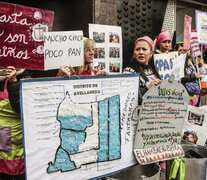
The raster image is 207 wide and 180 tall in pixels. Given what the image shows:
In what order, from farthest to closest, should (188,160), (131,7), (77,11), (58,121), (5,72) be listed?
1. (131,7)
2. (77,11)
3. (188,160)
4. (5,72)
5. (58,121)

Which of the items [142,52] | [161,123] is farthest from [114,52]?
[161,123]

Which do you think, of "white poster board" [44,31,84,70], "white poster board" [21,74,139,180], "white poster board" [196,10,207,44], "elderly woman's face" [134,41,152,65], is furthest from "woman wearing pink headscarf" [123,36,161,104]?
"white poster board" [196,10,207,44]

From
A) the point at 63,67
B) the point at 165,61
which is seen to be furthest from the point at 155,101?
the point at 165,61

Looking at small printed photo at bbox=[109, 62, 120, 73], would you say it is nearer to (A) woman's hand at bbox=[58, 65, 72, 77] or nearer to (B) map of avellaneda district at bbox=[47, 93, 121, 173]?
(B) map of avellaneda district at bbox=[47, 93, 121, 173]

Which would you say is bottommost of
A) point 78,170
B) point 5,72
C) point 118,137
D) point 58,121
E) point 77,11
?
point 78,170

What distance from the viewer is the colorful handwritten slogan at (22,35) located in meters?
2.14

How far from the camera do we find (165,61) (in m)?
3.50

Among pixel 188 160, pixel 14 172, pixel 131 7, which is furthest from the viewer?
pixel 131 7

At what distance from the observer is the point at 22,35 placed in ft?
7.28

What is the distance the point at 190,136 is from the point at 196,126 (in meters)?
0.14

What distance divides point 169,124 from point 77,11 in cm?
257

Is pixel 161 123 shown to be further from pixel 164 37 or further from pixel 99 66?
pixel 164 37

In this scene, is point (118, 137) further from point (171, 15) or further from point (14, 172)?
point (171, 15)

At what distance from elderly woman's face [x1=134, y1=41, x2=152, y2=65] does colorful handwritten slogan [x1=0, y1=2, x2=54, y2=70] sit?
1217 millimetres
